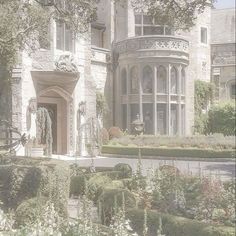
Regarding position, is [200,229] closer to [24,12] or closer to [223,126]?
[24,12]

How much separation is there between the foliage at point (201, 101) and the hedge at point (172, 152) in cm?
856

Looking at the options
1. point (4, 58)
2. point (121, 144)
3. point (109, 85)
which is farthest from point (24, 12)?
point (109, 85)

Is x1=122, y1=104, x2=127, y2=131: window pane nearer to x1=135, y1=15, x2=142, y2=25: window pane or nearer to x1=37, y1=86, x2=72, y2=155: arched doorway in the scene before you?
x1=135, y1=15, x2=142, y2=25: window pane

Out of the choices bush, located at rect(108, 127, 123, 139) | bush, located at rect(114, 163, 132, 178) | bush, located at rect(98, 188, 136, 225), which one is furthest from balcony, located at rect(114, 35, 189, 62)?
bush, located at rect(98, 188, 136, 225)

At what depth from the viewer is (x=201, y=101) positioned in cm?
3534

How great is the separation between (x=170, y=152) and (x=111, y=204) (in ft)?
54.3

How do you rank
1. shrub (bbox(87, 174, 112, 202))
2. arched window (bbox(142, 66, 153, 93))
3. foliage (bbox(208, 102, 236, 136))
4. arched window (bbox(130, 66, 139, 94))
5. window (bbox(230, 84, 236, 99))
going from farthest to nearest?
window (bbox(230, 84, 236, 99))
foliage (bbox(208, 102, 236, 136))
arched window (bbox(130, 66, 139, 94))
arched window (bbox(142, 66, 153, 93))
shrub (bbox(87, 174, 112, 202))

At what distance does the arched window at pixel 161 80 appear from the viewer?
101 feet

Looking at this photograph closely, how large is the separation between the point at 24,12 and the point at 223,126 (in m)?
23.6

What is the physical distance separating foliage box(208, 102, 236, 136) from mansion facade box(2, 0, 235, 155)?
2.71 metres

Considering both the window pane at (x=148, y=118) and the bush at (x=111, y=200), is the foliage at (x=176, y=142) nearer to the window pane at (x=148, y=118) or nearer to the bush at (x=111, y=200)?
the window pane at (x=148, y=118)

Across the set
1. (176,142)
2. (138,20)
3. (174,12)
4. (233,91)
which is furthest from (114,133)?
(174,12)

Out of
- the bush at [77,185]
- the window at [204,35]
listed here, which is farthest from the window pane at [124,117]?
the bush at [77,185]

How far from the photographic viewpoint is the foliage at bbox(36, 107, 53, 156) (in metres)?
23.7
